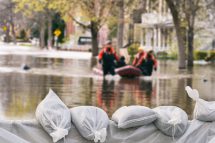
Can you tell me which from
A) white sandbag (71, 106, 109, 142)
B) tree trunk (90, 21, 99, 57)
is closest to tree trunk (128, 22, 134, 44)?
tree trunk (90, 21, 99, 57)

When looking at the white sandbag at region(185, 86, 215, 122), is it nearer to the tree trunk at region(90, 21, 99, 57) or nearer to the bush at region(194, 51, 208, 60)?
the bush at region(194, 51, 208, 60)

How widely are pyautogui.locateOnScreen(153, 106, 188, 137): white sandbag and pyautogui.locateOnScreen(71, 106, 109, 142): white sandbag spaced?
17.8 inches

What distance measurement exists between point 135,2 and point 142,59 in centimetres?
1910

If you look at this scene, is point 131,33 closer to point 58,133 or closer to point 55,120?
point 55,120

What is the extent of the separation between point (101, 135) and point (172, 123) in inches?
24.6

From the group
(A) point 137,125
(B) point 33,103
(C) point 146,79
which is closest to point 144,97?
(B) point 33,103

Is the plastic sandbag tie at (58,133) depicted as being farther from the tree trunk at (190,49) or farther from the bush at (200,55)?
the bush at (200,55)

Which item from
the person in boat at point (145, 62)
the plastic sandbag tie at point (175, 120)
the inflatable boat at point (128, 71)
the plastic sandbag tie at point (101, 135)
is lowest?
the inflatable boat at point (128, 71)

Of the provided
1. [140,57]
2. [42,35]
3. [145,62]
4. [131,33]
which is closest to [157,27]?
[131,33]

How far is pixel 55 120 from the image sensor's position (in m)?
5.38

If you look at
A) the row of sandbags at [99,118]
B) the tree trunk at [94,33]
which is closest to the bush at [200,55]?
the tree trunk at [94,33]

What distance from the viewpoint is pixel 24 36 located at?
142 m

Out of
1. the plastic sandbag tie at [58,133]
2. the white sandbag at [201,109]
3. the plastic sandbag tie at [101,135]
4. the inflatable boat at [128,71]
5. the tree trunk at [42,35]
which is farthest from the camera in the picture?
the tree trunk at [42,35]

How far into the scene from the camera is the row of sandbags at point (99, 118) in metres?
5.36
